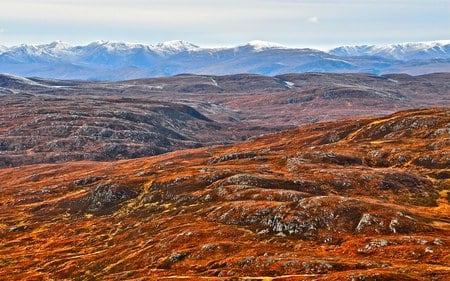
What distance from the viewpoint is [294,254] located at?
72938mm

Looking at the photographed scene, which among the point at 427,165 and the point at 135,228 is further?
the point at 427,165

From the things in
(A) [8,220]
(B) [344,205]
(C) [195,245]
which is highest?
(B) [344,205]

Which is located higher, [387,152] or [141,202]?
[387,152]

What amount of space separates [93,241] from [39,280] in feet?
74.5

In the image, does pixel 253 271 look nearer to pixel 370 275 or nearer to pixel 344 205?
pixel 370 275

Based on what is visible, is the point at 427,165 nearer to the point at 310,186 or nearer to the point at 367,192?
the point at 367,192

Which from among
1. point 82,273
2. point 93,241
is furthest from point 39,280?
point 93,241

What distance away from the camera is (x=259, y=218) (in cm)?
9444

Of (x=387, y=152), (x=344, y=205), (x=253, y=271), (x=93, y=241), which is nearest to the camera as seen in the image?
(x=253, y=271)

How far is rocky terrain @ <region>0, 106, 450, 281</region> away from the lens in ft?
231

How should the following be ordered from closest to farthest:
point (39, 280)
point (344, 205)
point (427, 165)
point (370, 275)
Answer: point (370, 275) → point (39, 280) → point (344, 205) → point (427, 165)

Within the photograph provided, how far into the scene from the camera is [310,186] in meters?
116

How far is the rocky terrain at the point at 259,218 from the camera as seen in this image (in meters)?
70.5

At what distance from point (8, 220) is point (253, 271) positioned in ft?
309
